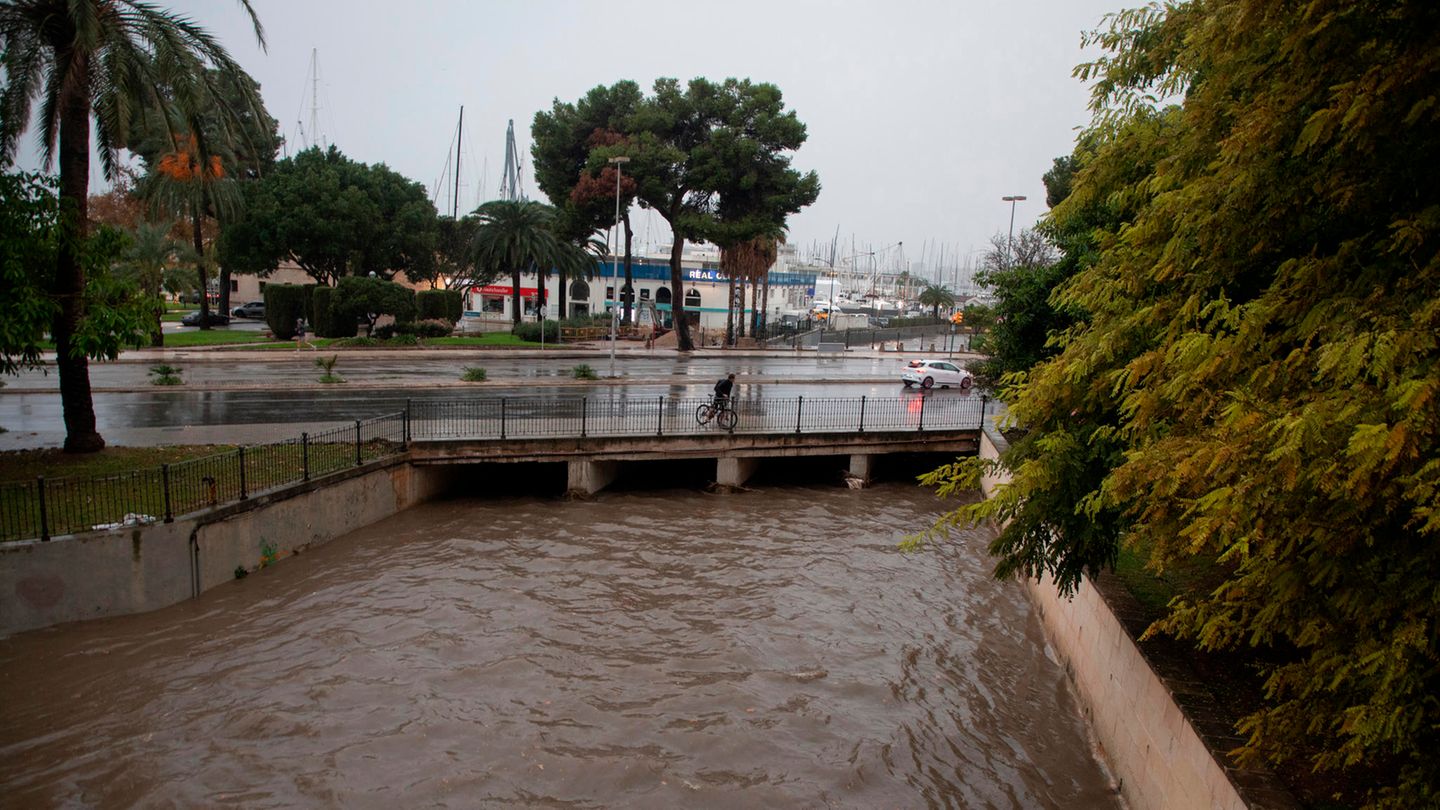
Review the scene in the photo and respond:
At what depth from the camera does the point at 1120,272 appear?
8.60 metres

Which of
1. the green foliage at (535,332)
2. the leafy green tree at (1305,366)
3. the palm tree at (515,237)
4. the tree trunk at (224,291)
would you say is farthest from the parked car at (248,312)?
the leafy green tree at (1305,366)

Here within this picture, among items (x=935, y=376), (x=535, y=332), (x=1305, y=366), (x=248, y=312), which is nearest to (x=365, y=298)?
(x=535, y=332)

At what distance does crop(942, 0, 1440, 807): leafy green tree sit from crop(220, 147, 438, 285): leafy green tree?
47.2 m

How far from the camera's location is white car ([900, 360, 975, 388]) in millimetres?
37031

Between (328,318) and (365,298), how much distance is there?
2767 millimetres

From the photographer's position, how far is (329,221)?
163 ft

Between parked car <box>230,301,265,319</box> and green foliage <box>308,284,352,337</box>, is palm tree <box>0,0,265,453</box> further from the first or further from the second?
parked car <box>230,301,265,319</box>

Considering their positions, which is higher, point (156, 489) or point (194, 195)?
point (194, 195)

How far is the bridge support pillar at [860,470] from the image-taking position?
78.1ft

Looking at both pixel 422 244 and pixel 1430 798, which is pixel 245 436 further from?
pixel 422 244

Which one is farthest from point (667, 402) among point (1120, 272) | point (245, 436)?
point (1120, 272)

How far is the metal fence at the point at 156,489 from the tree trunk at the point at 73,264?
2.46m

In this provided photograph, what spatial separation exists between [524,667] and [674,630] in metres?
2.56

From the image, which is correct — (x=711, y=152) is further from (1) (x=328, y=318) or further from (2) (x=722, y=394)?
(2) (x=722, y=394)
